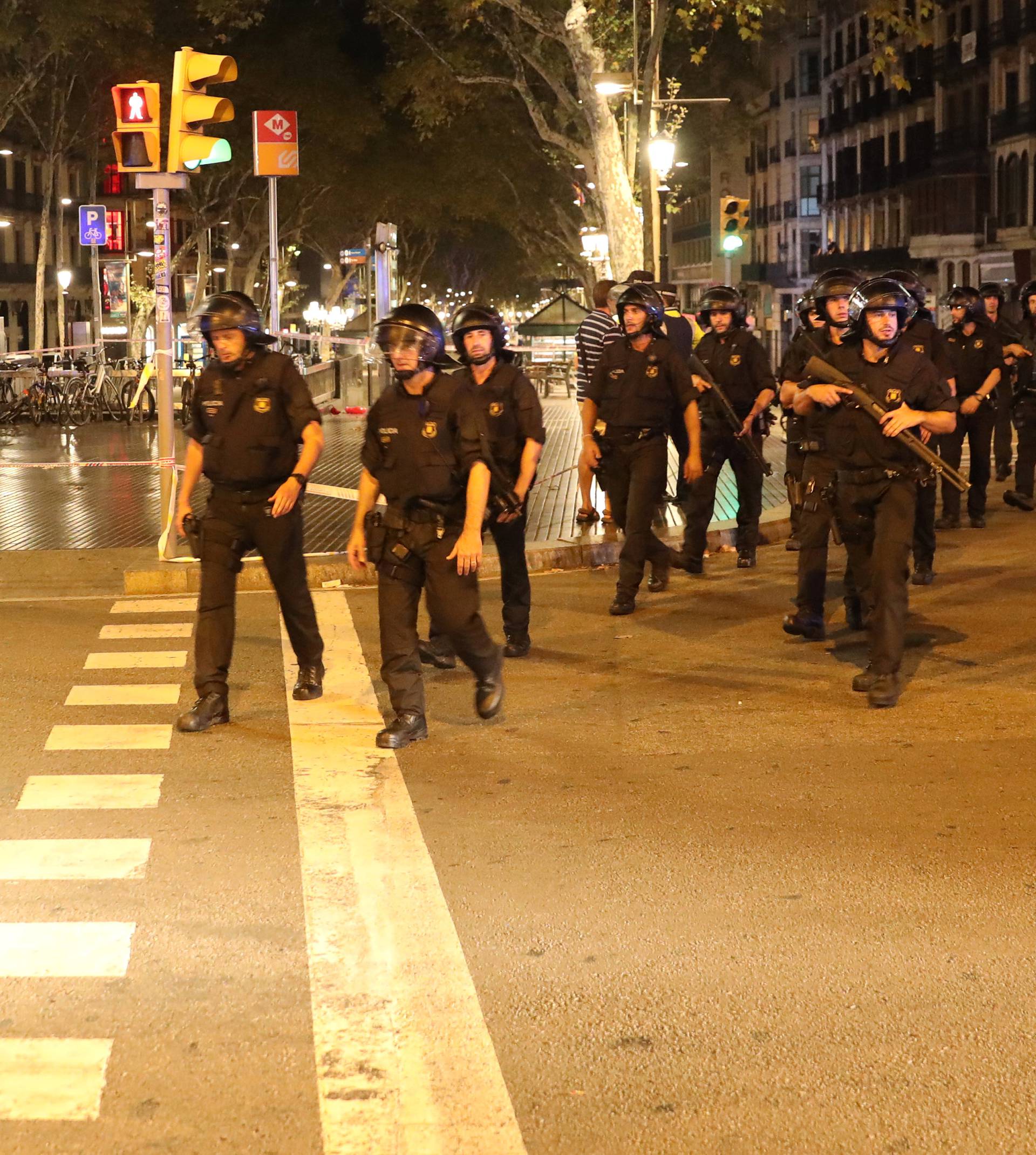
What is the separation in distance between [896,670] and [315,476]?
37.8 feet

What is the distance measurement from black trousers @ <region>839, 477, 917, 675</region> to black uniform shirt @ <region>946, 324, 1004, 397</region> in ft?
18.8

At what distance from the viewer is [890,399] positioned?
28.1 feet

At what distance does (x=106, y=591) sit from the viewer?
1228 cm

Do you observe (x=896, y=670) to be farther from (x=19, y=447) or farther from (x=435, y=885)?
(x=19, y=447)

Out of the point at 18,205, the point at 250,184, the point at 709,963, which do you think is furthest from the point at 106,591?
the point at 18,205

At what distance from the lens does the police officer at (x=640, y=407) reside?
1043 cm

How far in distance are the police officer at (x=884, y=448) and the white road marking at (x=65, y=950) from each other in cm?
410

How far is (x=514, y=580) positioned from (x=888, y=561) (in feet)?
6.94

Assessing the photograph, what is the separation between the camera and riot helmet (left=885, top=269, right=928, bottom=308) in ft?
30.7

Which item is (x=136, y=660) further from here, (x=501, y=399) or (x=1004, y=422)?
(x=1004, y=422)

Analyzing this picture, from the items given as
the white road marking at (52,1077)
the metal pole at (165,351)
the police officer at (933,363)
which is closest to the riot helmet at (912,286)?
the police officer at (933,363)

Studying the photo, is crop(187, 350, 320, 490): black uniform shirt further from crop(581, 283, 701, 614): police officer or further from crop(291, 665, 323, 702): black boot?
crop(581, 283, 701, 614): police officer

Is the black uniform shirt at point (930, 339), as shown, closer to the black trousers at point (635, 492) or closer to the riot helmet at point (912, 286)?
the riot helmet at point (912, 286)

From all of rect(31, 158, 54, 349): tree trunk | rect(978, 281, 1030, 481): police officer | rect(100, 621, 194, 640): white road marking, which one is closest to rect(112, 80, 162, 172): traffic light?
rect(100, 621, 194, 640): white road marking
